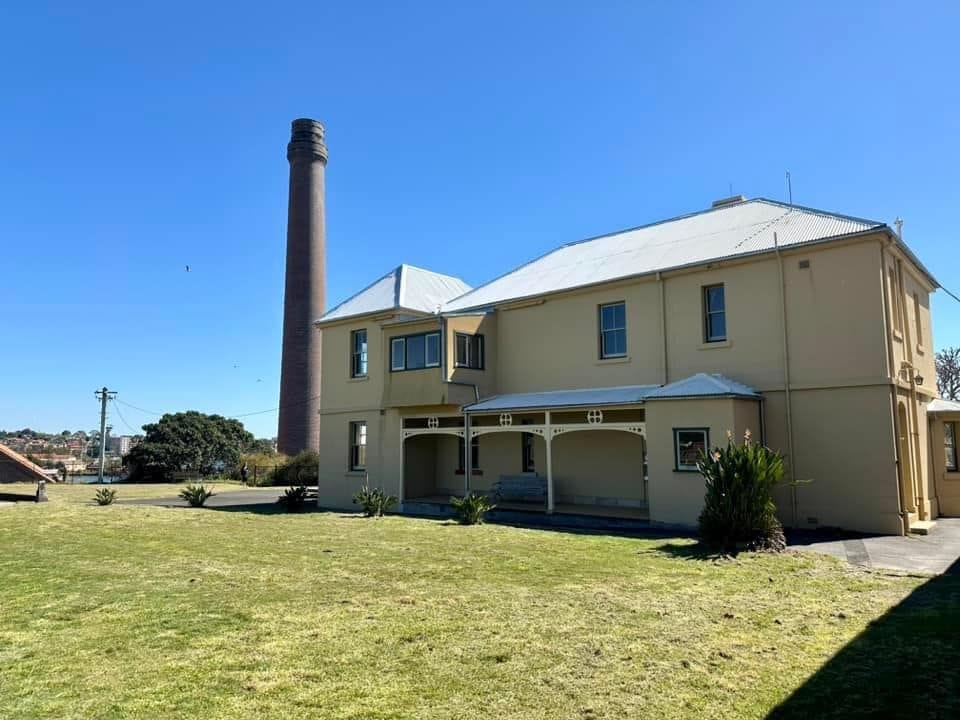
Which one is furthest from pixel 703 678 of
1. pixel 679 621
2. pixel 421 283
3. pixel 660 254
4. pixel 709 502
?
pixel 421 283

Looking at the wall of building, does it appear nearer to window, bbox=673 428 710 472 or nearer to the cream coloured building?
the cream coloured building

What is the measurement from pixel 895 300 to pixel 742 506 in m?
7.34

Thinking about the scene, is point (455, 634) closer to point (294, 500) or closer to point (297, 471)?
point (294, 500)

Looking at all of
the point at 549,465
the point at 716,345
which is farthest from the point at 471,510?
the point at 716,345

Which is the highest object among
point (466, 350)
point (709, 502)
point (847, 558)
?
point (466, 350)

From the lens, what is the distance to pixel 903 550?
1189 centimetres

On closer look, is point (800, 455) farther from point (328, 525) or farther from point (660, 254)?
point (328, 525)

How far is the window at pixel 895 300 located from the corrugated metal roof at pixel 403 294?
1336 centimetres

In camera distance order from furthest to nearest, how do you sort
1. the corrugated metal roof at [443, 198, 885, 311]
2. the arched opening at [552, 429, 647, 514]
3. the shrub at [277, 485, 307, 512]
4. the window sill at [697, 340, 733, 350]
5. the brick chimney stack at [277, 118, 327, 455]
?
the brick chimney stack at [277, 118, 327, 455]
the shrub at [277, 485, 307, 512]
the arched opening at [552, 429, 647, 514]
the window sill at [697, 340, 733, 350]
the corrugated metal roof at [443, 198, 885, 311]

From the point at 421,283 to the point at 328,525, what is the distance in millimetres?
11224

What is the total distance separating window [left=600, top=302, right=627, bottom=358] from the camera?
18375mm

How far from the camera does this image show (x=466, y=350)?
66.9 feet

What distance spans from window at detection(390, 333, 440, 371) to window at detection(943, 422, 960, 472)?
13.7 metres

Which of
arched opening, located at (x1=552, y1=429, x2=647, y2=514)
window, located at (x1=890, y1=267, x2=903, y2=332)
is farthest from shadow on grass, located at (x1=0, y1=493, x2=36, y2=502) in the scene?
window, located at (x1=890, y1=267, x2=903, y2=332)
